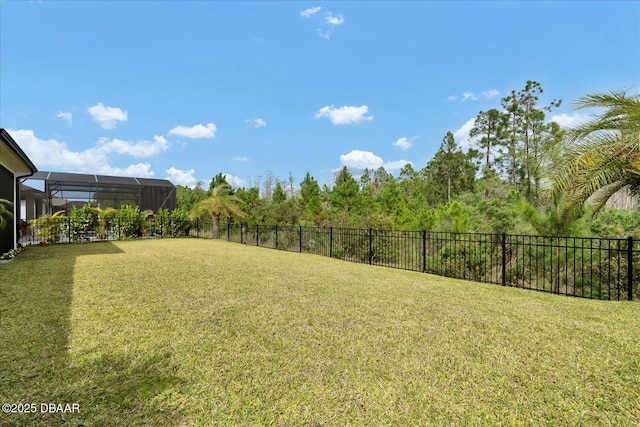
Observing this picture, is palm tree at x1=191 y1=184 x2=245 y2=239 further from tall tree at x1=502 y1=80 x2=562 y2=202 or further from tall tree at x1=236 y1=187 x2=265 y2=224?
tall tree at x1=502 y1=80 x2=562 y2=202

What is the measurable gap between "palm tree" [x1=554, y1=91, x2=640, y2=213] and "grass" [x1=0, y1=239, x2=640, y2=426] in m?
2.00

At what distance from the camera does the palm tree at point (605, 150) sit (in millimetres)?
4820

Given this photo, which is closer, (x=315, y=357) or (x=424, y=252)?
(x=315, y=357)

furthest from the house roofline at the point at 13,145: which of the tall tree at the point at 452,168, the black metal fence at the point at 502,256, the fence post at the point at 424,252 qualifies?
the tall tree at the point at 452,168

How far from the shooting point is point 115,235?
16141mm

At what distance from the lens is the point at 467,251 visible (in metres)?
7.69

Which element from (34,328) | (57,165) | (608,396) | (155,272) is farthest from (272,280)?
(57,165)

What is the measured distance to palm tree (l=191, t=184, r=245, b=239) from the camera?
648 inches

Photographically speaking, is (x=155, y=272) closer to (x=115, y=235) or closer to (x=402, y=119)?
(x=115, y=235)

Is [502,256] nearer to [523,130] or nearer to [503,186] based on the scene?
[503,186]

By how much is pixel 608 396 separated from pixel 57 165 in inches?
998

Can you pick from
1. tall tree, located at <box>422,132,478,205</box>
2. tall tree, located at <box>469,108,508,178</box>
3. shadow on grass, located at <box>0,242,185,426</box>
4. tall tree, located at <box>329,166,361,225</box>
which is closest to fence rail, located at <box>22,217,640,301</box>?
tall tree, located at <box>329,166,361,225</box>

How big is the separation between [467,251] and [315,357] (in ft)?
20.1

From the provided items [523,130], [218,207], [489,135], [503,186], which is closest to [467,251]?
[503,186]
